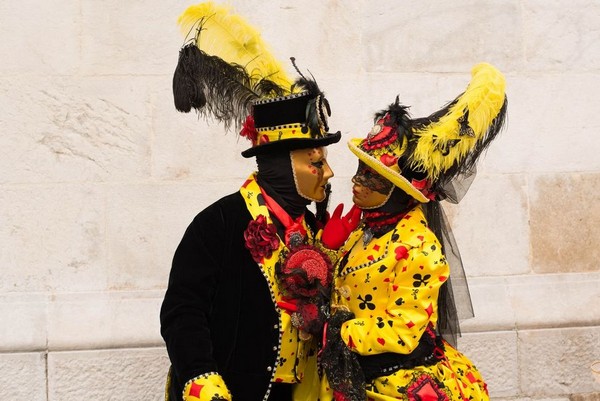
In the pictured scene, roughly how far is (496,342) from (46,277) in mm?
2536

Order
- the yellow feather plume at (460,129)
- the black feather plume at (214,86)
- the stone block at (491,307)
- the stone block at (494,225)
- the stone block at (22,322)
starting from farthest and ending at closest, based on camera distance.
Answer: the stone block at (494,225) → the stone block at (491,307) → the stone block at (22,322) → the black feather plume at (214,86) → the yellow feather plume at (460,129)

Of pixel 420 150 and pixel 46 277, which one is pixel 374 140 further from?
pixel 46 277

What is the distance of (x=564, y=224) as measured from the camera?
5.82 meters

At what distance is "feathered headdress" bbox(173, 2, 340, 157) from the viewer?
4.08 metres

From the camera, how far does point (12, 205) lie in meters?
5.27

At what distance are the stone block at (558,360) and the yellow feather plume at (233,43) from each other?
2.40m

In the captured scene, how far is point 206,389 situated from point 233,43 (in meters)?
1.51

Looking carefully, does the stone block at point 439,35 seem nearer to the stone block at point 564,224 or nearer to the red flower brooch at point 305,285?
the stone block at point 564,224

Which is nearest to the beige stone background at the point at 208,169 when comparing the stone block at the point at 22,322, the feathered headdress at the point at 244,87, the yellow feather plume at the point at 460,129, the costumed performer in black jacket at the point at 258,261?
the stone block at the point at 22,322

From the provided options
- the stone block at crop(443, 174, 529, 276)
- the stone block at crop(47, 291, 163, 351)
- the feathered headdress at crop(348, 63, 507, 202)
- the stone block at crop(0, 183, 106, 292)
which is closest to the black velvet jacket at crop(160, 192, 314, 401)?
the feathered headdress at crop(348, 63, 507, 202)

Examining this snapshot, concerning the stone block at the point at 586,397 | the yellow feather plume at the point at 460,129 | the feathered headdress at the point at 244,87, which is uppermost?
the feathered headdress at the point at 244,87

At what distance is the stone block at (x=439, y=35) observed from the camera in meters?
5.63

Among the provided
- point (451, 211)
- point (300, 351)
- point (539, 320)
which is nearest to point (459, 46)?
point (451, 211)

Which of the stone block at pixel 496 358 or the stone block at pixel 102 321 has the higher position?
the stone block at pixel 102 321
